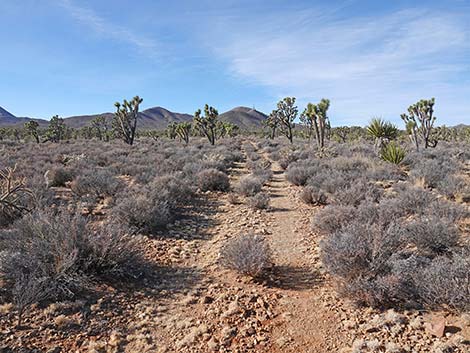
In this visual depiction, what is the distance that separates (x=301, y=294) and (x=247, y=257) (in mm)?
969

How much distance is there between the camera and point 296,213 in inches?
330

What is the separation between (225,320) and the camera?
12.8ft

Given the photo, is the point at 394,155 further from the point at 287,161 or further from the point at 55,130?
the point at 55,130

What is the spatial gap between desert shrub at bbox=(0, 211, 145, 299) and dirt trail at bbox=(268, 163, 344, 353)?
7.60ft

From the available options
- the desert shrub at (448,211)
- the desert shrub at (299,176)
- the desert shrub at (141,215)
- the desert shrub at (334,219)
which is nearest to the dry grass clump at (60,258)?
the desert shrub at (141,215)

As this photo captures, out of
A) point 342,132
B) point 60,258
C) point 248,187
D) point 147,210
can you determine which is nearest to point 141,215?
point 147,210

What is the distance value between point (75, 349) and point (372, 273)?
11.8 feet

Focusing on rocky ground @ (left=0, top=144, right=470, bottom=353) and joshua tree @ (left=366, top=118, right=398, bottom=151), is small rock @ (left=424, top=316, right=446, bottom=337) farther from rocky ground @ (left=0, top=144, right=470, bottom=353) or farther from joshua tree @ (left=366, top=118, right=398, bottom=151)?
joshua tree @ (left=366, top=118, right=398, bottom=151)

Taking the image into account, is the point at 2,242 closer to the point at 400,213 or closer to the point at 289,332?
the point at 289,332

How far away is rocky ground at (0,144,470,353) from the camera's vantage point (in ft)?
10.9

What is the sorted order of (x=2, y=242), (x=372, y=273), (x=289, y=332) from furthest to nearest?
(x=2, y=242), (x=372, y=273), (x=289, y=332)

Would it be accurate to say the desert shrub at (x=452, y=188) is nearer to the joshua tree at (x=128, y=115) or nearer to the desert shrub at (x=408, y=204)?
the desert shrub at (x=408, y=204)

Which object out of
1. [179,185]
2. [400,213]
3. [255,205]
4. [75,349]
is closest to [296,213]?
[255,205]

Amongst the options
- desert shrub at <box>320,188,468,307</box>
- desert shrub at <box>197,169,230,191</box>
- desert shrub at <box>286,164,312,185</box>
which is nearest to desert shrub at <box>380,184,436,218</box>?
desert shrub at <box>320,188,468,307</box>
